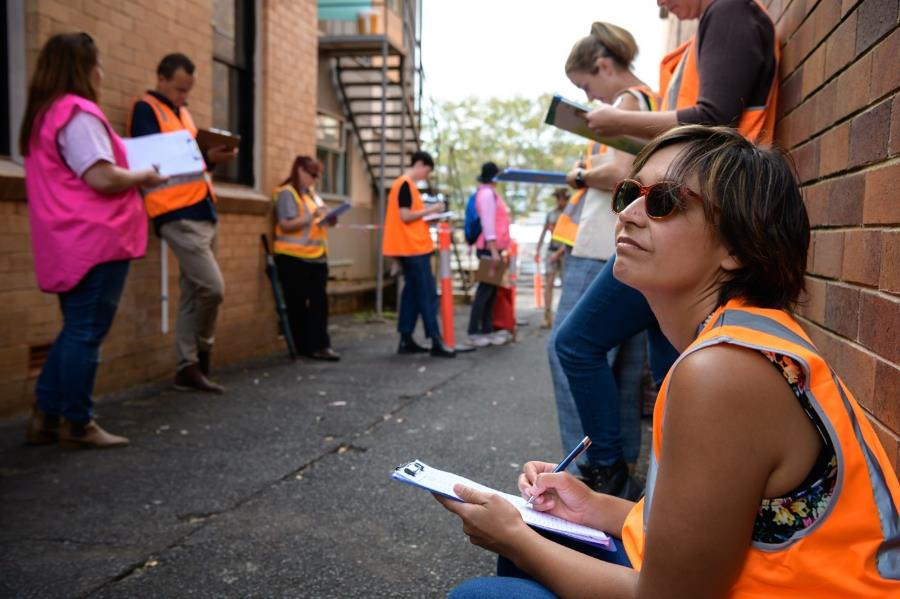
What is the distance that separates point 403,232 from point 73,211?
165 inches

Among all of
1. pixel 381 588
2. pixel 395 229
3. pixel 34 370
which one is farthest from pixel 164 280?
pixel 381 588

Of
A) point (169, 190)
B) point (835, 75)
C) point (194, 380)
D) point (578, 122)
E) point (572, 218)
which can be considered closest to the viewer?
point (835, 75)

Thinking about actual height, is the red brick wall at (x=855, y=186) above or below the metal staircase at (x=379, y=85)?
below

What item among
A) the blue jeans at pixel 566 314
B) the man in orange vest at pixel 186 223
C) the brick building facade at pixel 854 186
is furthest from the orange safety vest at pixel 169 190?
the brick building facade at pixel 854 186

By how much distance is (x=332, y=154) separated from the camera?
43.1 feet

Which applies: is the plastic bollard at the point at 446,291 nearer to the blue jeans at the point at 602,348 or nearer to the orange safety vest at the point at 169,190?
the orange safety vest at the point at 169,190

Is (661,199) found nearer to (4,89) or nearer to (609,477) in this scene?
(609,477)

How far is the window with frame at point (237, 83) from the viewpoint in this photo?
24.4 ft

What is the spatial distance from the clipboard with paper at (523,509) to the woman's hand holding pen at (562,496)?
33mm

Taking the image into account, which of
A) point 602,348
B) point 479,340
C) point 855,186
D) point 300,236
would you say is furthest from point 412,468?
point 479,340

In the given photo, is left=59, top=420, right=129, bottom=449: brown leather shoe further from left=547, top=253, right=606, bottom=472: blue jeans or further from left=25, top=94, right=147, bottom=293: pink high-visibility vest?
left=547, top=253, right=606, bottom=472: blue jeans

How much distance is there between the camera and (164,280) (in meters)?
6.04

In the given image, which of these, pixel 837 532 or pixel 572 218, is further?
pixel 572 218

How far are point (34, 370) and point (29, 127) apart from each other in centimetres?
172
